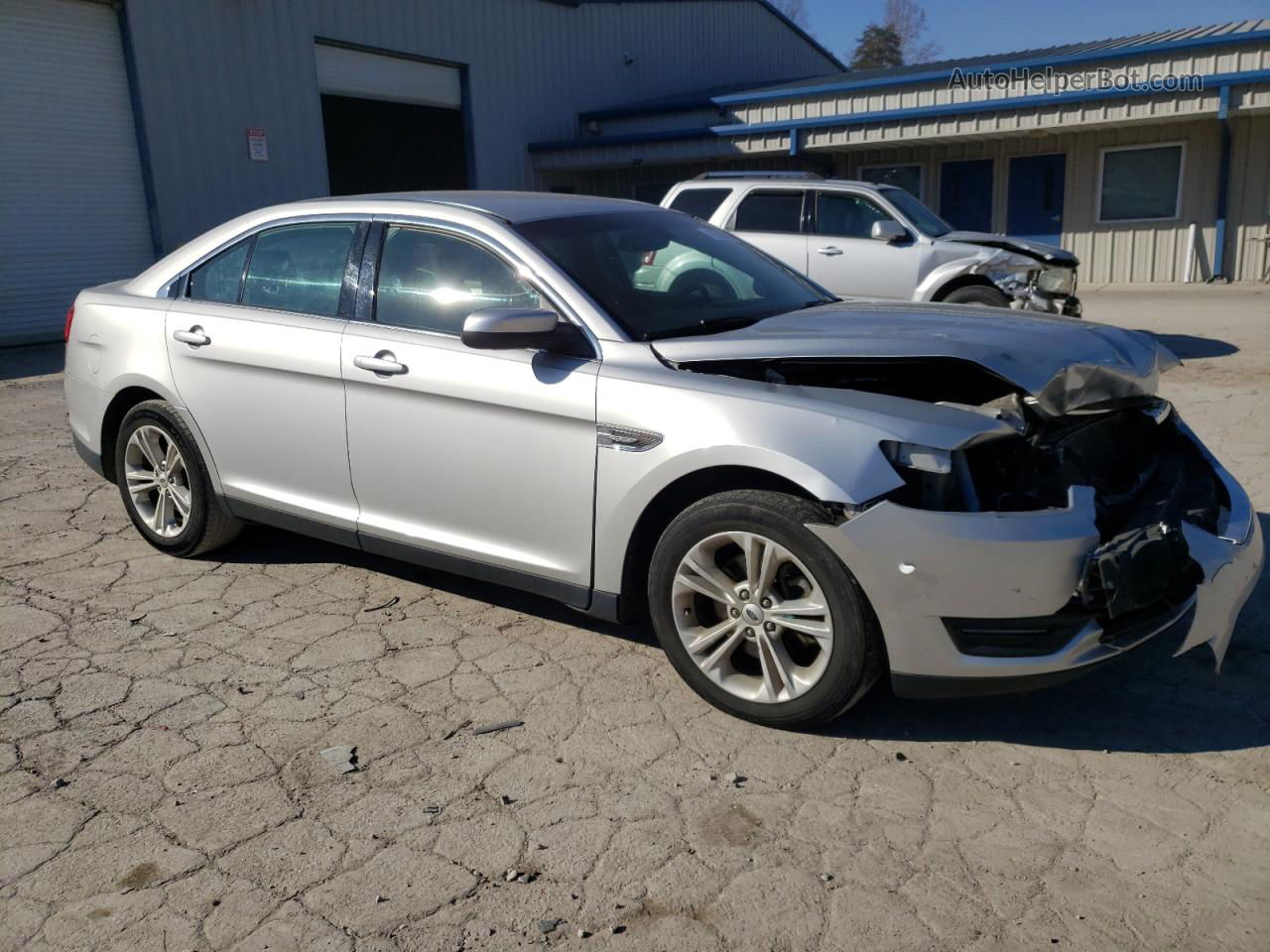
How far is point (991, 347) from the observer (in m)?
3.55

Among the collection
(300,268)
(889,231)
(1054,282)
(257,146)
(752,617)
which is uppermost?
(257,146)

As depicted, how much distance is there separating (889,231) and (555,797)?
847 centimetres

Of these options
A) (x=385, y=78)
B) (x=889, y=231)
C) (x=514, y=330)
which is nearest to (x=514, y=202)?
(x=514, y=330)

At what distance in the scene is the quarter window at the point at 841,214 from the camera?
1091 cm

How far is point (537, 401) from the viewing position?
3789mm

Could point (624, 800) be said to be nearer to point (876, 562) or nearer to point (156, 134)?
point (876, 562)

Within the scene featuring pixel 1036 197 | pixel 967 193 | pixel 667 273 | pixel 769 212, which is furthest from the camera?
pixel 967 193

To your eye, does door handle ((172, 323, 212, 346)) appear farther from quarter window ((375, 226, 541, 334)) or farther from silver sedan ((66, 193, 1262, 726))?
quarter window ((375, 226, 541, 334))

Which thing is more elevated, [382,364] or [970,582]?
[382,364]

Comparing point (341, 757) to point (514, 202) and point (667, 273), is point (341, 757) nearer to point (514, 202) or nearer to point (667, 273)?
point (667, 273)

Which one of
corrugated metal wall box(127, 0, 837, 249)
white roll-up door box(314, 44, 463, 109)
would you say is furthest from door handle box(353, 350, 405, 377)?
white roll-up door box(314, 44, 463, 109)

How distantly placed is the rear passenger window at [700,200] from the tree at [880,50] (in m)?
54.0

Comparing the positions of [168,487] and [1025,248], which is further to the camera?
[1025,248]

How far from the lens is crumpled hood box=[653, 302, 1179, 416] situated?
11.4 ft
